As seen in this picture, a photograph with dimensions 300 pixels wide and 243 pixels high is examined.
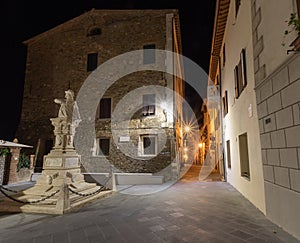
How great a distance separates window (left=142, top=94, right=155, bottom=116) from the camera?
11.8 meters

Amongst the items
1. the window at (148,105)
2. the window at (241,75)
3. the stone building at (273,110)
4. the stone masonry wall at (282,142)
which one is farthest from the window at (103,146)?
the stone masonry wall at (282,142)

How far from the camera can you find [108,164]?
11875 millimetres

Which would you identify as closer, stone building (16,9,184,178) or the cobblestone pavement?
the cobblestone pavement

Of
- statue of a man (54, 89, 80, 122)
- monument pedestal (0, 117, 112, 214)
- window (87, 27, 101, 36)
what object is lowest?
monument pedestal (0, 117, 112, 214)

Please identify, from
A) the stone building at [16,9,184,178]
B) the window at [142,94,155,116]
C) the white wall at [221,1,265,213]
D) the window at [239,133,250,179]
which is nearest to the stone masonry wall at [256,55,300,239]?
the white wall at [221,1,265,213]

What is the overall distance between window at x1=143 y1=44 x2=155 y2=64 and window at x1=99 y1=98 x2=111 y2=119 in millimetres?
3381

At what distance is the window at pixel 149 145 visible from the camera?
11.5 meters

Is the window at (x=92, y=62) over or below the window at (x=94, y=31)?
below

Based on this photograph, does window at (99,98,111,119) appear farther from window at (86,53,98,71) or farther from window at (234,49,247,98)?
window at (234,49,247,98)

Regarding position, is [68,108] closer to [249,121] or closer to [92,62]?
[249,121]

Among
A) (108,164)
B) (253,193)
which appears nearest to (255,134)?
(253,193)

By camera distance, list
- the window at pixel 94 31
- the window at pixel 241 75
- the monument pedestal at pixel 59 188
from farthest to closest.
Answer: the window at pixel 94 31, the window at pixel 241 75, the monument pedestal at pixel 59 188

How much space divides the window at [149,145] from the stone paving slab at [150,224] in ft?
19.0

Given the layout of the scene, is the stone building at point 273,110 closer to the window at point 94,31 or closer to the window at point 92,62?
the window at point 92,62
